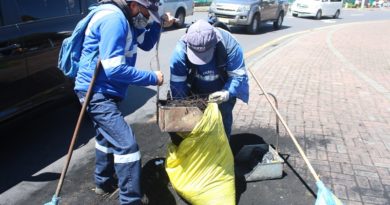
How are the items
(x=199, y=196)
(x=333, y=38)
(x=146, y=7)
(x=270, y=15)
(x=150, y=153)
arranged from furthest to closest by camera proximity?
(x=270, y=15) < (x=333, y=38) < (x=150, y=153) < (x=199, y=196) < (x=146, y=7)

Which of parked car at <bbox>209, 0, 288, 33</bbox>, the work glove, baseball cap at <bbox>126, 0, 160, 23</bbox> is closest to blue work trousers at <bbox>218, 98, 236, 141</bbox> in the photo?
the work glove

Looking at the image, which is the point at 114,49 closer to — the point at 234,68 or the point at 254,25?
the point at 234,68

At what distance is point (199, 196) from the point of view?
126 inches

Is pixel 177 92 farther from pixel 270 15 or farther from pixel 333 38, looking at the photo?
pixel 270 15

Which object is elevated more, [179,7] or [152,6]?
[152,6]

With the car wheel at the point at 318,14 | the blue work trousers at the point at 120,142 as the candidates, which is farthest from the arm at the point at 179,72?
the car wheel at the point at 318,14

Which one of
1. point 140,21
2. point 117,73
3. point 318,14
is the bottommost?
point 318,14

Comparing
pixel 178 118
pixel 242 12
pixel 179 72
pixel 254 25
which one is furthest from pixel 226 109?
pixel 254 25

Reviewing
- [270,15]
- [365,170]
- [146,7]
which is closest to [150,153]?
[146,7]

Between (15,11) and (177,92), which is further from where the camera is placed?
(15,11)

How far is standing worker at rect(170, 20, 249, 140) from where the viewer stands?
123 inches

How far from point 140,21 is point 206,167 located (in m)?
1.19

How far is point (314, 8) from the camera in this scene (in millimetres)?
23281

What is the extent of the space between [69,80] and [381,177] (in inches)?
129
